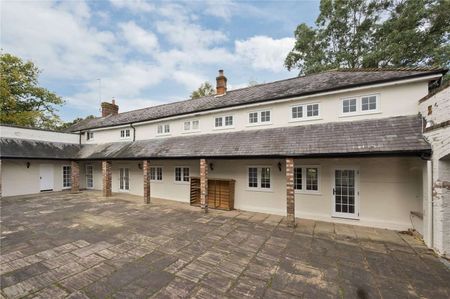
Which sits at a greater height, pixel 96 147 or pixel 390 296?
pixel 96 147

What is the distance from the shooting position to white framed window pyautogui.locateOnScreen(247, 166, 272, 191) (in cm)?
955

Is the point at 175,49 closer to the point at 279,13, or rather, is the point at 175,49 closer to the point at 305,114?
the point at 279,13

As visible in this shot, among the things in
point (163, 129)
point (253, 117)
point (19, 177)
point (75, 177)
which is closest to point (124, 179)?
point (75, 177)

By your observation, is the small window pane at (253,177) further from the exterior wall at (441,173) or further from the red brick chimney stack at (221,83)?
the red brick chimney stack at (221,83)

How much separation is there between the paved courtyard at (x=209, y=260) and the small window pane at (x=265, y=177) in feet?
5.69

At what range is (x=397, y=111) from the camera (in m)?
7.35

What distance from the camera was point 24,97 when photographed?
2345cm

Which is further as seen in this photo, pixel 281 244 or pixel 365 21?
pixel 365 21

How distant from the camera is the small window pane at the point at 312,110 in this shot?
8.88 metres

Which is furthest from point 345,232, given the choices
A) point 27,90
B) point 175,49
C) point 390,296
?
point 27,90

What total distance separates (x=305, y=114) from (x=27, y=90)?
31303mm

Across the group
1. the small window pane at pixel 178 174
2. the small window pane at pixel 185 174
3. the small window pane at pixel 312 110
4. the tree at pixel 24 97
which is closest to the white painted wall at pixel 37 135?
the tree at pixel 24 97

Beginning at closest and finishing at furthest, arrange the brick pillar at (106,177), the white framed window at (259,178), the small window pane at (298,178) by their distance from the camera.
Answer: the small window pane at (298,178) → the white framed window at (259,178) → the brick pillar at (106,177)

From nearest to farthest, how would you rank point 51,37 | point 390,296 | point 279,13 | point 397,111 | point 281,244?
point 390,296 → point 281,244 → point 397,111 → point 279,13 → point 51,37
